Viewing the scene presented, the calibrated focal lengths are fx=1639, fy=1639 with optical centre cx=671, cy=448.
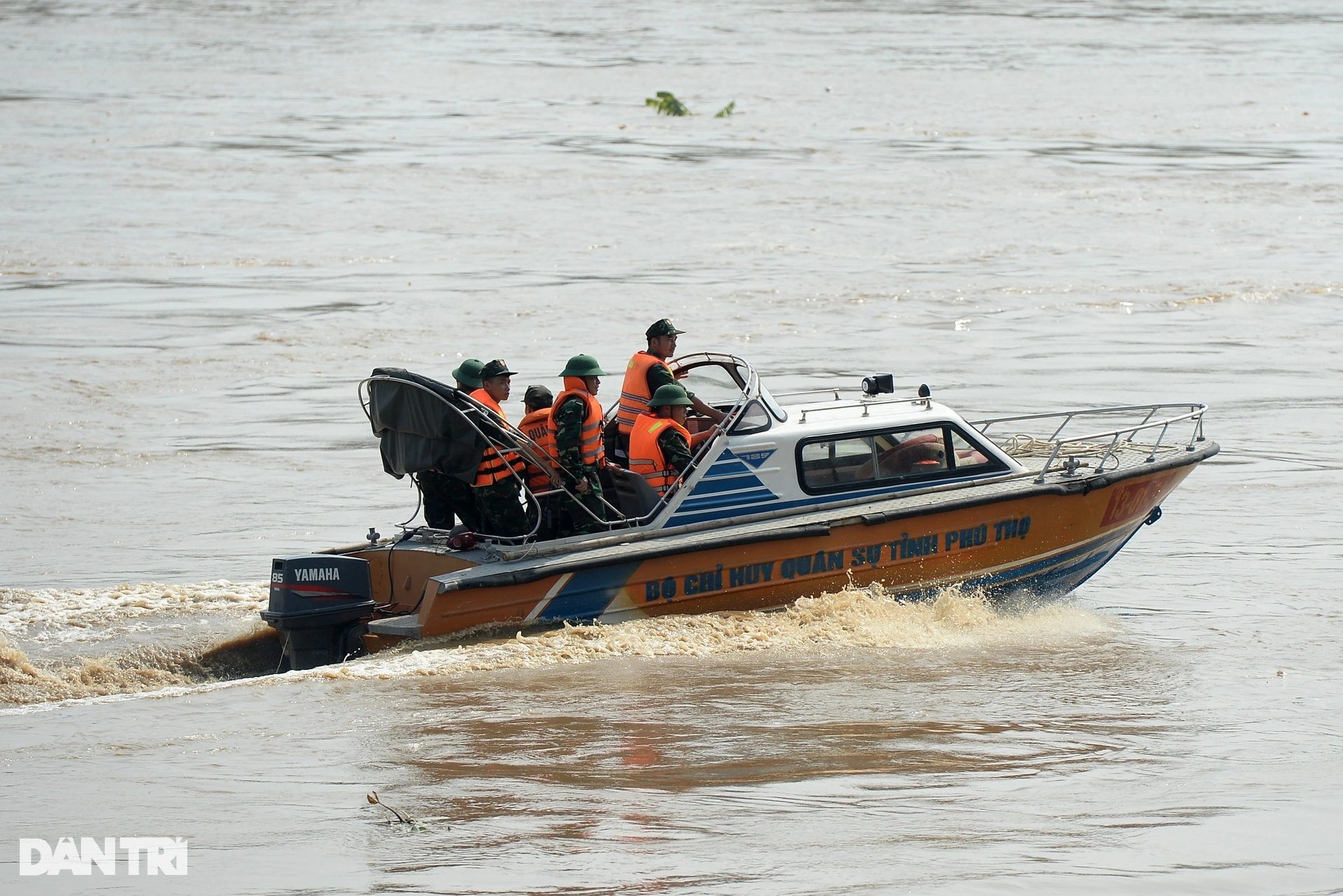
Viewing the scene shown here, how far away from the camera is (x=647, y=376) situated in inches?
420

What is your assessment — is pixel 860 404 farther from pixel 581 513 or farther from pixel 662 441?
pixel 581 513

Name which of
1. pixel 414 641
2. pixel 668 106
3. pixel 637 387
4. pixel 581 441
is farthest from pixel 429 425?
pixel 668 106

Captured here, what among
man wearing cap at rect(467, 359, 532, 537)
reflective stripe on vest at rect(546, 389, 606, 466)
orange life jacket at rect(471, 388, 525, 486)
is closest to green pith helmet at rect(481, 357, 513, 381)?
man wearing cap at rect(467, 359, 532, 537)

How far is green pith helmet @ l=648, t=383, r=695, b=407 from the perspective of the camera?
10.4 meters

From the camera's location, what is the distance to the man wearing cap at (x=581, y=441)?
404 inches

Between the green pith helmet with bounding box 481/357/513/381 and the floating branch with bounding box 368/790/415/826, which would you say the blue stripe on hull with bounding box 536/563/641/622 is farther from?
the floating branch with bounding box 368/790/415/826

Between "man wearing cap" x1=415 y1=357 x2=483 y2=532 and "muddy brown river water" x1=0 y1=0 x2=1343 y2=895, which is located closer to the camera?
"muddy brown river water" x1=0 y1=0 x2=1343 y2=895

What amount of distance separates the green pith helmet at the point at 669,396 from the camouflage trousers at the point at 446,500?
4.43ft

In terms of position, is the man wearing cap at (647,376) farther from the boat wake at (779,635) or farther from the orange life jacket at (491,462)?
the boat wake at (779,635)

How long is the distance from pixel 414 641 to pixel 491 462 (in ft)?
3.97

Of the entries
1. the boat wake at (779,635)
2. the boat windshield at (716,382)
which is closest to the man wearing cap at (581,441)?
the boat wake at (779,635)

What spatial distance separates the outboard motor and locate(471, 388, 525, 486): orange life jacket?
0.98m

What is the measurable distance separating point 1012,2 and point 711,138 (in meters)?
43.6

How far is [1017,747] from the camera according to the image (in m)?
8.48
